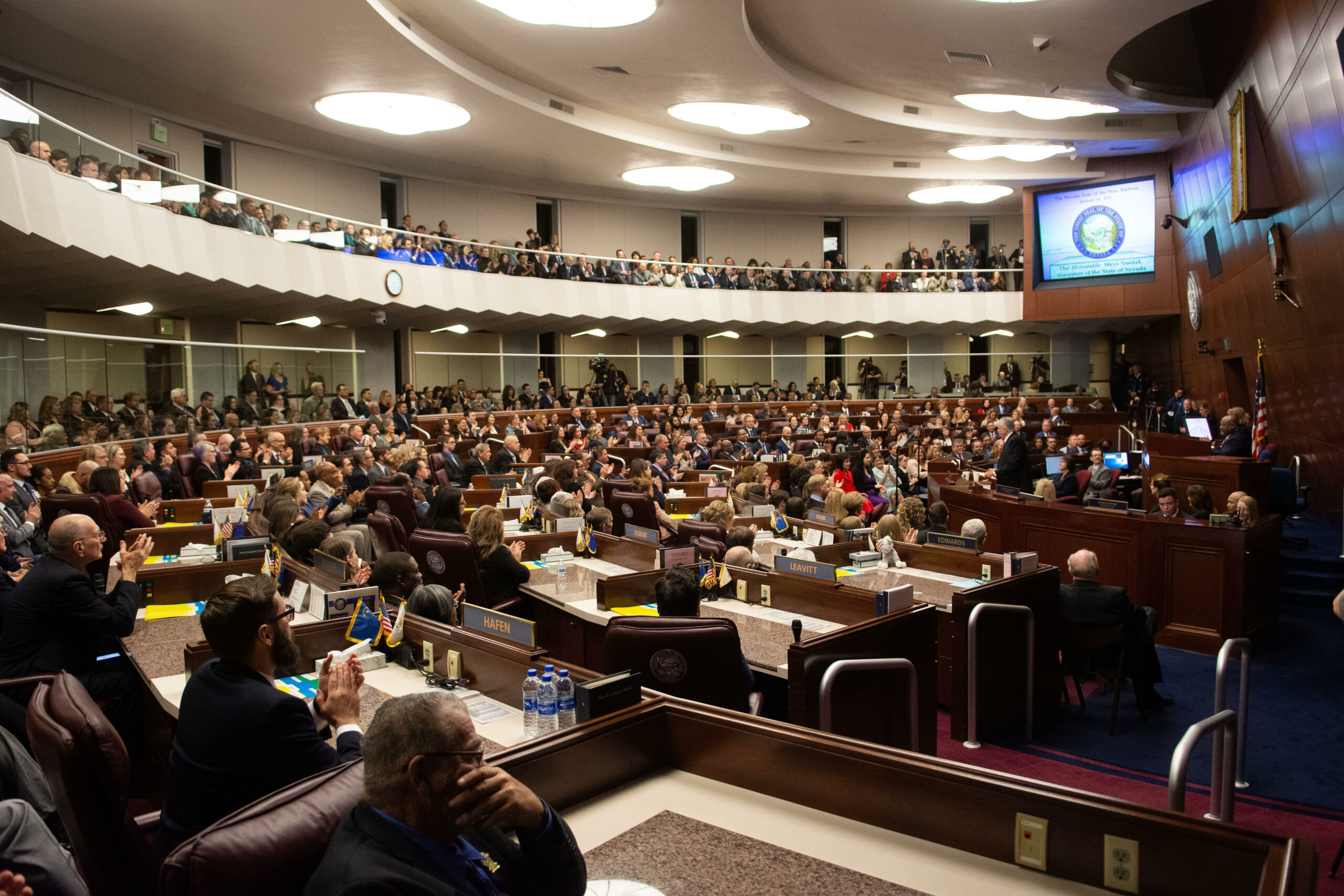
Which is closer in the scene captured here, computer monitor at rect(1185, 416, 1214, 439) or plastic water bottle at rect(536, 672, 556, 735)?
plastic water bottle at rect(536, 672, 556, 735)

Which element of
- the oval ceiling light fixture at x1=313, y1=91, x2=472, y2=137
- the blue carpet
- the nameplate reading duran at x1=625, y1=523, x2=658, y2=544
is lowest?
the blue carpet

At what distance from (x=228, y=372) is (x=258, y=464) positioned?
2.74 m

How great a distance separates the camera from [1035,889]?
2.14 m

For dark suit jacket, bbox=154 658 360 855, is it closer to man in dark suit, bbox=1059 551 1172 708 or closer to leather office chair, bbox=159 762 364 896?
leather office chair, bbox=159 762 364 896

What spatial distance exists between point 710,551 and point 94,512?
178 inches

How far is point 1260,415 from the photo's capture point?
11.8m

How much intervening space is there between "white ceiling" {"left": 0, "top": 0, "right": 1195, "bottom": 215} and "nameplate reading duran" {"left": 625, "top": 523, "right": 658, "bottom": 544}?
7889 mm

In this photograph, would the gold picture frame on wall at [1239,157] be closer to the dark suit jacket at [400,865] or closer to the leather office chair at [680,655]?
the leather office chair at [680,655]

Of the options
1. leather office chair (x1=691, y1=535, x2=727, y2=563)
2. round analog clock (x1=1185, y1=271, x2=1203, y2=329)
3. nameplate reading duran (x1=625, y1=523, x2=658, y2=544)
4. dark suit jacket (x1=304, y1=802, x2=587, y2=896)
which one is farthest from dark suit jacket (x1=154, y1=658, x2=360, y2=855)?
round analog clock (x1=1185, y1=271, x2=1203, y2=329)

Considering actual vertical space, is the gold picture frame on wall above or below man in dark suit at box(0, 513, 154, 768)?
above

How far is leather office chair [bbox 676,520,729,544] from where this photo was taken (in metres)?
6.63

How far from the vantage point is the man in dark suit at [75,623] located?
160 inches

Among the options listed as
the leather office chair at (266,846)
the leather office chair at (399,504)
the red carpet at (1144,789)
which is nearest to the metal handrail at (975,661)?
the red carpet at (1144,789)

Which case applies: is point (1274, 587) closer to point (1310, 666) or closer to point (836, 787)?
point (1310, 666)
